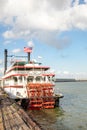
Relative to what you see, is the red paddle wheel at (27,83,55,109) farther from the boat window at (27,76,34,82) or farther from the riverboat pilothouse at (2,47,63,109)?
the boat window at (27,76,34,82)

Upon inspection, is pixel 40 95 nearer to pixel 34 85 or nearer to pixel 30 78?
pixel 34 85

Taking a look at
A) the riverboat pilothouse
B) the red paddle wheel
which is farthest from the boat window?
the red paddle wheel

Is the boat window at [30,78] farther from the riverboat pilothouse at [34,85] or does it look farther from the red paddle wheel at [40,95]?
the red paddle wheel at [40,95]

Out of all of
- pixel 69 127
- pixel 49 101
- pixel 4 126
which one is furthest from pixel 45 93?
pixel 4 126

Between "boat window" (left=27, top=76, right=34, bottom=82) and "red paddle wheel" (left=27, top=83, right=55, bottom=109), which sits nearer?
"red paddle wheel" (left=27, top=83, right=55, bottom=109)

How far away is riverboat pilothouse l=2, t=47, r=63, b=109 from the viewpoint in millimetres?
33125

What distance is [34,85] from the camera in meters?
34.2

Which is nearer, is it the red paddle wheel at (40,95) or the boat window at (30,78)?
the red paddle wheel at (40,95)

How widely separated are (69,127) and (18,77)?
14261 mm

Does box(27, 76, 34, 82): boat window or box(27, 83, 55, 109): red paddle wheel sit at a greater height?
box(27, 76, 34, 82): boat window

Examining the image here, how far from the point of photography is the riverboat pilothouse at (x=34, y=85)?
33125 millimetres

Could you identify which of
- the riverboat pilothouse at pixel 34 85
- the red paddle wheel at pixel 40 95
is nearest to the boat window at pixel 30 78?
the riverboat pilothouse at pixel 34 85

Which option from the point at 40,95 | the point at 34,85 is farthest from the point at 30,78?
the point at 40,95

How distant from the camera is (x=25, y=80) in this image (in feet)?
117
